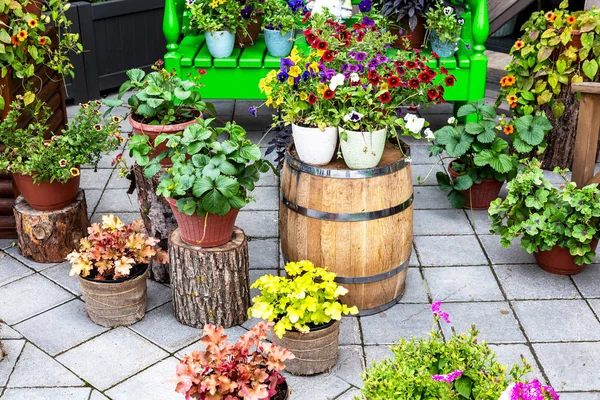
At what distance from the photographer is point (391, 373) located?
8.34ft

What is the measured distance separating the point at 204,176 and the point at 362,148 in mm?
675

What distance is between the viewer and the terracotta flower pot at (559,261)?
13.3 feet

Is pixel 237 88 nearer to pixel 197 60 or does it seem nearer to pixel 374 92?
pixel 197 60

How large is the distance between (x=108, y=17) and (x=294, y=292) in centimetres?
394

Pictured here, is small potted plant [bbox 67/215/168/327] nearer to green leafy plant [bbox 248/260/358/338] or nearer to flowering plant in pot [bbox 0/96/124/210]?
flowering plant in pot [bbox 0/96/124/210]

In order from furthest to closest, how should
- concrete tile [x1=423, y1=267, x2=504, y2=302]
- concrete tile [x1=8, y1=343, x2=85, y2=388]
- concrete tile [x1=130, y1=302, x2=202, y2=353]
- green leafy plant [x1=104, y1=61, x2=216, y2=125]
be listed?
1. concrete tile [x1=423, y1=267, x2=504, y2=302]
2. green leafy plant [x1=104, y1=61, x2=216, y2=125]
3. concrete tile [x1=130, y1=302, x2=202, y2=353]
4. concrete tile [x1=8, y1=343, x2=85, y2=388]

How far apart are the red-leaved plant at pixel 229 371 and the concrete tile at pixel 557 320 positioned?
146 cm

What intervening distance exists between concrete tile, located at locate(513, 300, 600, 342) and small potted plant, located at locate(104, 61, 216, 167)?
181 centimetres

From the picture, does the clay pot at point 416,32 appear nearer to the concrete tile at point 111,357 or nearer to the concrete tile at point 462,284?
the concrete tile at point 462,284

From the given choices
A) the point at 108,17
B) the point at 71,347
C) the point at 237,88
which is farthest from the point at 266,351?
the point at 108,17

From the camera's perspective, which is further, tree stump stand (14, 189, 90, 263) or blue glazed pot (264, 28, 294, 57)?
blue glazed pot (264, 28, 294, 57)

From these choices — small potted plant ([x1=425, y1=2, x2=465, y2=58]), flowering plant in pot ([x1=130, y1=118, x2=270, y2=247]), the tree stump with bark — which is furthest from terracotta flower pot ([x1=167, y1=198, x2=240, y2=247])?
small potted plant ([x1=425, y1=2, x2=465, y2=58])

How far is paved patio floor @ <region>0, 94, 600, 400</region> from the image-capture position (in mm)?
3348

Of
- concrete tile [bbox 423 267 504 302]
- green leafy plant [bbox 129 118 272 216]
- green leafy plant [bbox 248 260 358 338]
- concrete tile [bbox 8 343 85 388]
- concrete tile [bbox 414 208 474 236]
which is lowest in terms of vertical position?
concrete tile [bbox 8 343 85 388]
